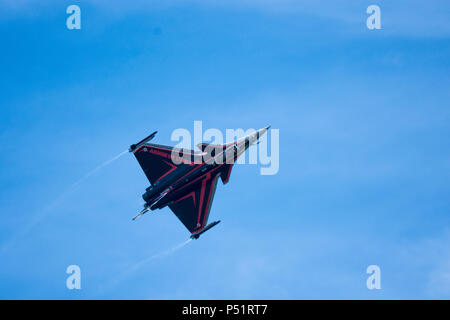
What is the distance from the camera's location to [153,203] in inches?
3324

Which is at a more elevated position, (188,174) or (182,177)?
(188,174)

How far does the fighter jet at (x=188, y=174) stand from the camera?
84.6 m

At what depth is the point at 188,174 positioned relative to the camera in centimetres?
8462

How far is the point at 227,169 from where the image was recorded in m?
85.9

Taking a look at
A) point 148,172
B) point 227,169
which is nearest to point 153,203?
point 148,172

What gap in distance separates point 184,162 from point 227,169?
574 cm

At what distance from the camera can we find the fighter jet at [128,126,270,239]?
84.6 meters
